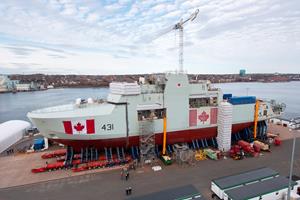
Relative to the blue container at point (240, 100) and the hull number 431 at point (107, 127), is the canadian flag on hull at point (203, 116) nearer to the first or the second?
the blue container at point (240, 100)

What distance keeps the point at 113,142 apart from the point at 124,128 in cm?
166

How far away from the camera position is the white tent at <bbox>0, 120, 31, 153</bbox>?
69.2 ft

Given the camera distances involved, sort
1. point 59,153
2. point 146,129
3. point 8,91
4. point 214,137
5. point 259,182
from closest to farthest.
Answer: point 259,182
point 146,129
point 59,153
point 214,137
point 8,91

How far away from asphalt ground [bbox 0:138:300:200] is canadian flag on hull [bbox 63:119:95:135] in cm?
353

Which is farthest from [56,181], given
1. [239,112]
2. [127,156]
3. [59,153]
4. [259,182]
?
[239,112]

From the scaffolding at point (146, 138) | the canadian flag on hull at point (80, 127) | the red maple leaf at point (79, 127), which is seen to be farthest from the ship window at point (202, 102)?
the red maple leaf at point (79, 127)

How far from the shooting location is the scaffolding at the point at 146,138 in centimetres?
1717

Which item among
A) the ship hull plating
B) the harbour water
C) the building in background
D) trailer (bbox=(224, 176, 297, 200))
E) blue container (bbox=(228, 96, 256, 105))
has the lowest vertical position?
the harbour water

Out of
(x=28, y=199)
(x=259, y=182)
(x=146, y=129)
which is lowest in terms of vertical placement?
(x=28, y=199)

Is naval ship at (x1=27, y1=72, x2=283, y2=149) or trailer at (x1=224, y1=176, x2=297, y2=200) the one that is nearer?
trailer at (x1=224, y1=176, x2=297, y2=200)

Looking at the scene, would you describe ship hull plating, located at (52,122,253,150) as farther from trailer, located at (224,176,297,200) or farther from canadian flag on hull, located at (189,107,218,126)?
trailer, located at (224,176,297,200)

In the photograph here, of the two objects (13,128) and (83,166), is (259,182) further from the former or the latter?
(13,128)

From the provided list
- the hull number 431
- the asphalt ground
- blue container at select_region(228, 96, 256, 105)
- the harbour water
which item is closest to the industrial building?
the asphalt ground

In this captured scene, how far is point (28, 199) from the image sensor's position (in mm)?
12438
